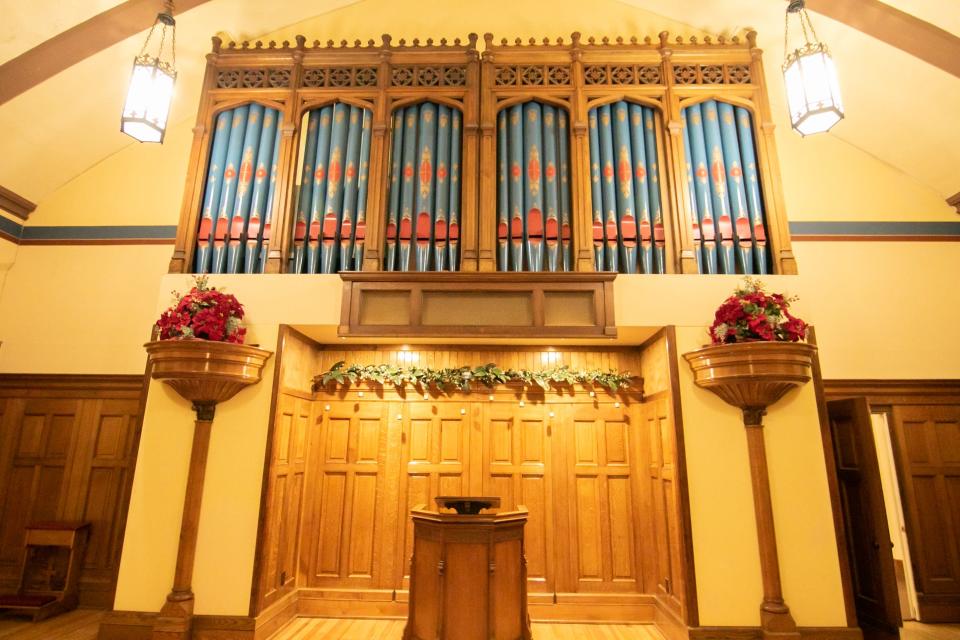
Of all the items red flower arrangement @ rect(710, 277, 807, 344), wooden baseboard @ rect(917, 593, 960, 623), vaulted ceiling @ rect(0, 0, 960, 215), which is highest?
vaulted ceiling @ rect(0, 0, 960, 215)

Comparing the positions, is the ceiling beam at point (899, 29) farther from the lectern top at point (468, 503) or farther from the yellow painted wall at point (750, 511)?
the lectern top at point (468, 503)

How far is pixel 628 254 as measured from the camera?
15.8 feet

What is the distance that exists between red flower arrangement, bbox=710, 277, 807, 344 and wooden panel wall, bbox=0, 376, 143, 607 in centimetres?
605

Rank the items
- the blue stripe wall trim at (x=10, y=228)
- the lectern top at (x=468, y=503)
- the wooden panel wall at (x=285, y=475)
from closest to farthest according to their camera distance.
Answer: the lectern top at (x=468, y=503) → the wooden panel wall at (x=285, y=475) → the blue stripe wall trim at (x=10, y=228)

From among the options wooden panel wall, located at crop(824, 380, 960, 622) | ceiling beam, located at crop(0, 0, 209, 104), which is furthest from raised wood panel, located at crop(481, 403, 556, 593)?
ceiling beam, located at crop(0, 0, 209, 104)

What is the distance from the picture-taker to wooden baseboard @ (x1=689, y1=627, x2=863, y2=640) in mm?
3906

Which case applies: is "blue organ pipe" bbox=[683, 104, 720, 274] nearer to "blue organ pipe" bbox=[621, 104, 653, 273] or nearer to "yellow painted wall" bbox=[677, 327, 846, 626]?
"blue organ pipe" bbox=[621, 104, 653, 273]

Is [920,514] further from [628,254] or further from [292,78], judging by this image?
[292,78]

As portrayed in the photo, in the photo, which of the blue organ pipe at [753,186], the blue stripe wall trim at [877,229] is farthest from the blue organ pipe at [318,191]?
the blue stripe wall trim at [877,229]

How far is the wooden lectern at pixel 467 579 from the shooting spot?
362 cm

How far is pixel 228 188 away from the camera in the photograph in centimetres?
509

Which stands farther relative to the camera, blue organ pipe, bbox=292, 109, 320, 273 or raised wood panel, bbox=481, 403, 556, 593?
raised wood panel, bbox=481, 403, 556, 593

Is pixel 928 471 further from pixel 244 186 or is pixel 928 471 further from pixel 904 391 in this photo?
pixel 244 186

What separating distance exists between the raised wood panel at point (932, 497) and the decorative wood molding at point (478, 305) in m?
3.76
